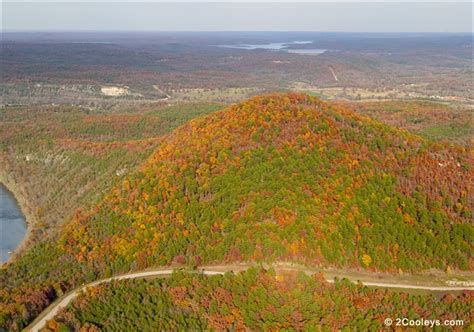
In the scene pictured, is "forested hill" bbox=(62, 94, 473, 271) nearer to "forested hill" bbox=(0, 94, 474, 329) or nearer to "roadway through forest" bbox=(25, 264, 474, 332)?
"forested hill" bbox=(0, 94, 474, 329)

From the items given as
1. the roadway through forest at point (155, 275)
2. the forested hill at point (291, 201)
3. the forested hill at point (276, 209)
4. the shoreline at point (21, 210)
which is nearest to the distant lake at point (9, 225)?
the shoreline at point (21, 210)

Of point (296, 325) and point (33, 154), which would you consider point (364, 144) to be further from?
point (33, 154)

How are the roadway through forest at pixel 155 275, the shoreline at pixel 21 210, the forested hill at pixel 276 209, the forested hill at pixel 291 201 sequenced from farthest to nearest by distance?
the shoreline at pixel 21 210, the forested hill at pixel 291 201, the forested hill at pixel 276 209, the roadway through forest at pixel 155 275

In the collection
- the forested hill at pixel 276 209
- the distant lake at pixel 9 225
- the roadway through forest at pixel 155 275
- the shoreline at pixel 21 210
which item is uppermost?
the forested hill at pixel 276 209

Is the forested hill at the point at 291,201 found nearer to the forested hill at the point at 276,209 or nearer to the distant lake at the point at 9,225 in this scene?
the forested hill at the point at 276,209

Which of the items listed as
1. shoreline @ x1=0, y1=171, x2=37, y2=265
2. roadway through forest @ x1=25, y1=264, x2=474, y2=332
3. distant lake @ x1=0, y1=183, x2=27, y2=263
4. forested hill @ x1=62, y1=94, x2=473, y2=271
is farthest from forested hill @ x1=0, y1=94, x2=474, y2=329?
distant lake @ x1=0, y1=183, x2=27, y2=263

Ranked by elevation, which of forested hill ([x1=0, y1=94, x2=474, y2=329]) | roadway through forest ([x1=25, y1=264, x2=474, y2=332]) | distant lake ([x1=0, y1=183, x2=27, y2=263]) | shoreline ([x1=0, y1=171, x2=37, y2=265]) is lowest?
distant lake ([x1=0, y1=183, x2=27, y2=263])

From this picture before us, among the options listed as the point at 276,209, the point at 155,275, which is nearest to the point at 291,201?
the point at 276,209
